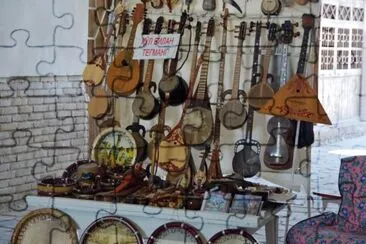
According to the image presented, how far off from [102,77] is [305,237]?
117 cm

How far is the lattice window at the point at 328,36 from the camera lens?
7156 millimetres

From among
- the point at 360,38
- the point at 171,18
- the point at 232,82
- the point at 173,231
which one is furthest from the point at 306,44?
the point at 360,38

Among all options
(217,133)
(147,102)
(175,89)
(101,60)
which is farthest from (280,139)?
(101,60)

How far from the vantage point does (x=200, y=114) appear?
321 cm

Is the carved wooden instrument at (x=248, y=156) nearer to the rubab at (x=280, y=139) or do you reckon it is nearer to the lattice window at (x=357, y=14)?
the rubab at (x=280, y=139)

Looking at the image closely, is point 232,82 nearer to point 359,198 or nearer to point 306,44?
point 306,44

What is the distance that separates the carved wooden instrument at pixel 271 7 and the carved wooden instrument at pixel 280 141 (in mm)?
136

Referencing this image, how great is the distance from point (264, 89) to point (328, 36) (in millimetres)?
4404

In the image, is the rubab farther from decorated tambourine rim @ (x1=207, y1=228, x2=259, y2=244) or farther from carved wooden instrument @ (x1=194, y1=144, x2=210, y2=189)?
decorated tambourine rim @ (x1=207, y1=228, x2=259, y2=244)

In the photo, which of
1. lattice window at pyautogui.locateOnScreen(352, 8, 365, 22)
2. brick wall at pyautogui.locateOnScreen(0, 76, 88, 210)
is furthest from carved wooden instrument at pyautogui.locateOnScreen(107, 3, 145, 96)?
lattice window at pyautogui.locateOnScreen(352, 8, 365, 22)

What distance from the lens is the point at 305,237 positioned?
119 inches

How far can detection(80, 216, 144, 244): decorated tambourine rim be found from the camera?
9.46ft

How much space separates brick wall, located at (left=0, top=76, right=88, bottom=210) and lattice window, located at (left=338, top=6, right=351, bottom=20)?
3.88 metres

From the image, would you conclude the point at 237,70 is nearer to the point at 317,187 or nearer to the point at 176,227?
the point at 176,227
